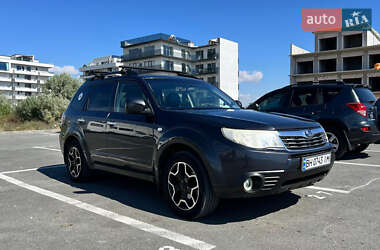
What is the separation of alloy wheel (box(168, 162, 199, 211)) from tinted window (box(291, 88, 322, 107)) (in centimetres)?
490

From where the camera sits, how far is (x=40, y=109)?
2662 cm

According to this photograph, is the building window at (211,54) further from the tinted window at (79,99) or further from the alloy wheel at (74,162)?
the alloy wheel at (74,162)

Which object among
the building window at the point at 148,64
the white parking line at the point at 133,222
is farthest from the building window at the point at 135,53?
the white parking line at the point at 133,222

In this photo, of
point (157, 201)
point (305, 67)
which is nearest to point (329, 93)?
point (157, 201)

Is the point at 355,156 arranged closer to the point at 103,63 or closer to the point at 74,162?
the point at 74,162

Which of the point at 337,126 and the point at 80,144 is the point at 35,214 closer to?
the point at 80,144

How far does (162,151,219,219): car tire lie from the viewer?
346cm

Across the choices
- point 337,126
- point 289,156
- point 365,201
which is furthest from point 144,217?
point 337,126

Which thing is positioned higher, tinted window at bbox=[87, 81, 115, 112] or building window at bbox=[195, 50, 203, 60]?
building window at bbox=[195, 50, 203, 60]

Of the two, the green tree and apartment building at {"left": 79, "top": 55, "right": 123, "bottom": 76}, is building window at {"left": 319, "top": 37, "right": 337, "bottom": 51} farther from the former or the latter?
apartment building at {"left": 79, "top": 55, "right": 123, "bottom": 76}

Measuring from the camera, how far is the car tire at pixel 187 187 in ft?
11.4

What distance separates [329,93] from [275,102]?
4.09ft

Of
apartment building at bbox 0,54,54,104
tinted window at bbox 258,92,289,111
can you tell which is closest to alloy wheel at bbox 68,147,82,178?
tinted window at bbox 258,92,289,111

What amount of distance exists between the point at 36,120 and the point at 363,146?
2437cm
